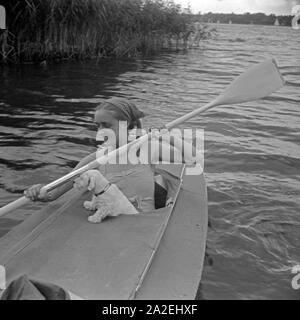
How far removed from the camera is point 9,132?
581cm

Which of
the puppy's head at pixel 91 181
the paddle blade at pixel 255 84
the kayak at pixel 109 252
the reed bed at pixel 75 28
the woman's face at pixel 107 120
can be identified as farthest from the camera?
the reed bed at pixel 75 28

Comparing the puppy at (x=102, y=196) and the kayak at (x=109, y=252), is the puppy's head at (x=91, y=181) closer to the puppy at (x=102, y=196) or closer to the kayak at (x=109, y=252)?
the puppy at (x=102, y=196)

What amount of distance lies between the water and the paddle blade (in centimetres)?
93

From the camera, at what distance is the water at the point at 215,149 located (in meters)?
3.11

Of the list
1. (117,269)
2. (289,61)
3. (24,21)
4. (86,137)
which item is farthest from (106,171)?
(289,61)

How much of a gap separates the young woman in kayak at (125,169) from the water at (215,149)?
0.62 m

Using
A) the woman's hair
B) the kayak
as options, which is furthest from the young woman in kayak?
the kayak

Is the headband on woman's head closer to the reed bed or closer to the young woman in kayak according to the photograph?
the young woman in kayak

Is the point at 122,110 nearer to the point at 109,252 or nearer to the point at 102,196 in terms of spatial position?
the point at 102,196

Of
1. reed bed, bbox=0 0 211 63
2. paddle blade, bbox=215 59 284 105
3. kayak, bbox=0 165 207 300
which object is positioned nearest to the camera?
kayak, bbox=0 165 207 300

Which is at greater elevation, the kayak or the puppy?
the puppy

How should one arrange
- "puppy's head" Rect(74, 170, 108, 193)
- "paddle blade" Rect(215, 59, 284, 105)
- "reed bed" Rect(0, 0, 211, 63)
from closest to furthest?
"puppy's head" Rect(74, 170, 108, 193) → "paddle blade" Rect(215, 59, 284, 105) → "reed bed" Rect(0, 0, 211, 63)

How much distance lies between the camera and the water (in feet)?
10.2

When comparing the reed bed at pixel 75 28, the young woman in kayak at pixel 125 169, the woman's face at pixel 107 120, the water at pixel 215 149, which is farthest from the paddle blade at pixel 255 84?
the reed bed at pixel 75 28
